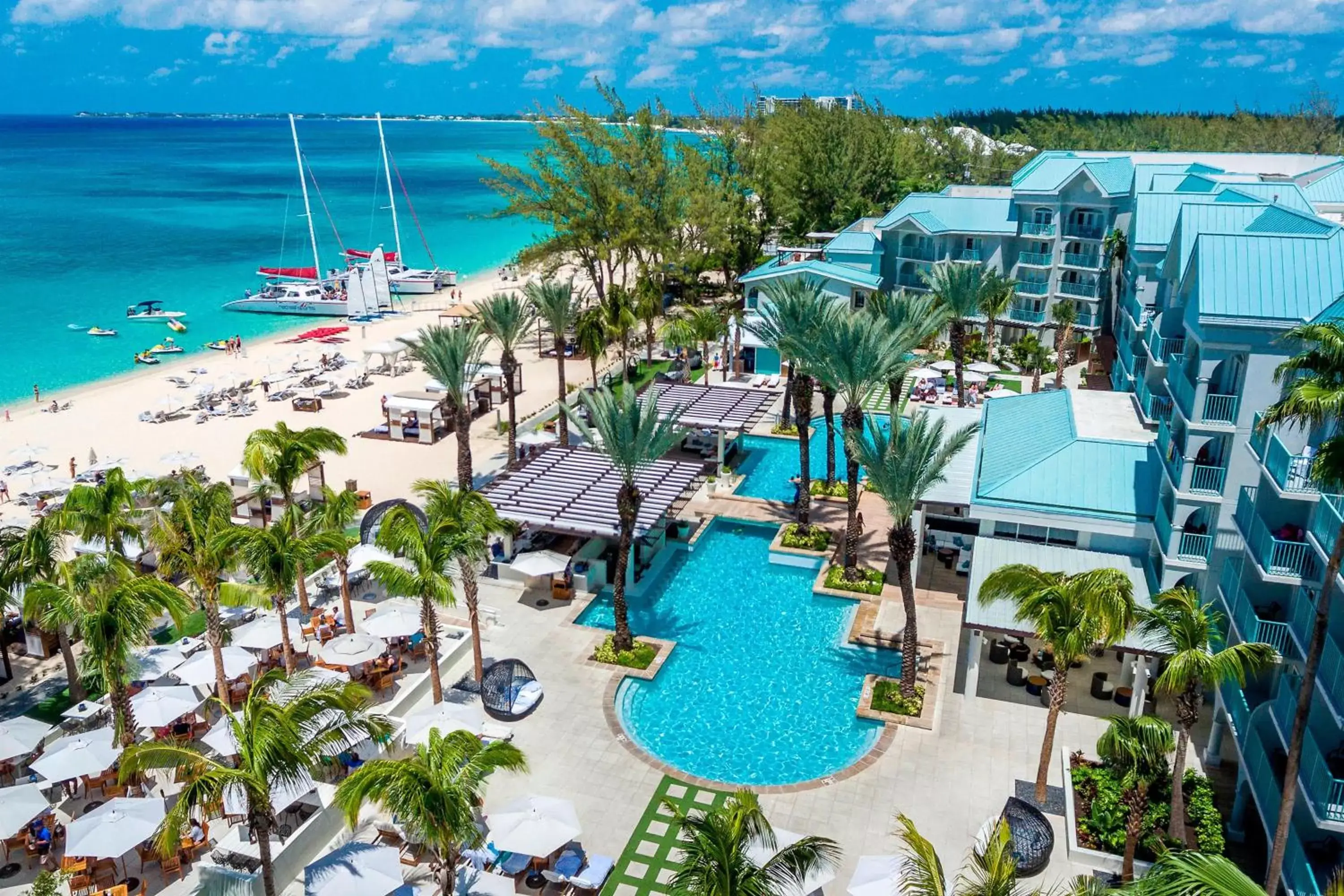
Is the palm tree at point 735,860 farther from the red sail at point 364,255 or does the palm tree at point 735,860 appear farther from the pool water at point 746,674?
the red sail at point 364,255

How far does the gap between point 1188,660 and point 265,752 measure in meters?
15.7

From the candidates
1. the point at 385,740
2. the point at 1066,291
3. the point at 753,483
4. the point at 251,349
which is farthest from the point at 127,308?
the point at 385,740

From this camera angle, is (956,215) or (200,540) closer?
(200,540)

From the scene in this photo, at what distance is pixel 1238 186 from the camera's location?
43094 millimetres

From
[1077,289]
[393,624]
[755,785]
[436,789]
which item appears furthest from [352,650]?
[1077,289]

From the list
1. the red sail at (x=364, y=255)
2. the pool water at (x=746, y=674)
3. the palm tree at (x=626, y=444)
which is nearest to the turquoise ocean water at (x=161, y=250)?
the red sail at (x=364, y=255)

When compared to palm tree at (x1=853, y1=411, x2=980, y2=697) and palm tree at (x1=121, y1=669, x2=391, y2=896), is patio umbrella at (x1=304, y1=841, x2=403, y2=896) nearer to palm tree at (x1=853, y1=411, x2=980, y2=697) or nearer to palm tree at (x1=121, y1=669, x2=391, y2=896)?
palm tree at (x1=121, y1=669, x2=391, y2=896)

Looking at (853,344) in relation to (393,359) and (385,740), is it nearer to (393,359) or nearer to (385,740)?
(385,740)

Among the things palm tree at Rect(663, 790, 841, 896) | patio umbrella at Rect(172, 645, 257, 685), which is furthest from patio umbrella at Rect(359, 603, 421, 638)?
palm tree at Rect(663, 790, 841, 896)

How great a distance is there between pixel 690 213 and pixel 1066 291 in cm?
2457

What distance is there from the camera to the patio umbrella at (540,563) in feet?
100

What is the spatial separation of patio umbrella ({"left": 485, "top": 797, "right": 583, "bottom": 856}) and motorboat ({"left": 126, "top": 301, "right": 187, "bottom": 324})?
75.2m

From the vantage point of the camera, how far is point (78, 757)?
21328mm

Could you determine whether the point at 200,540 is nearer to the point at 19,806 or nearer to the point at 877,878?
the point at 19,806
